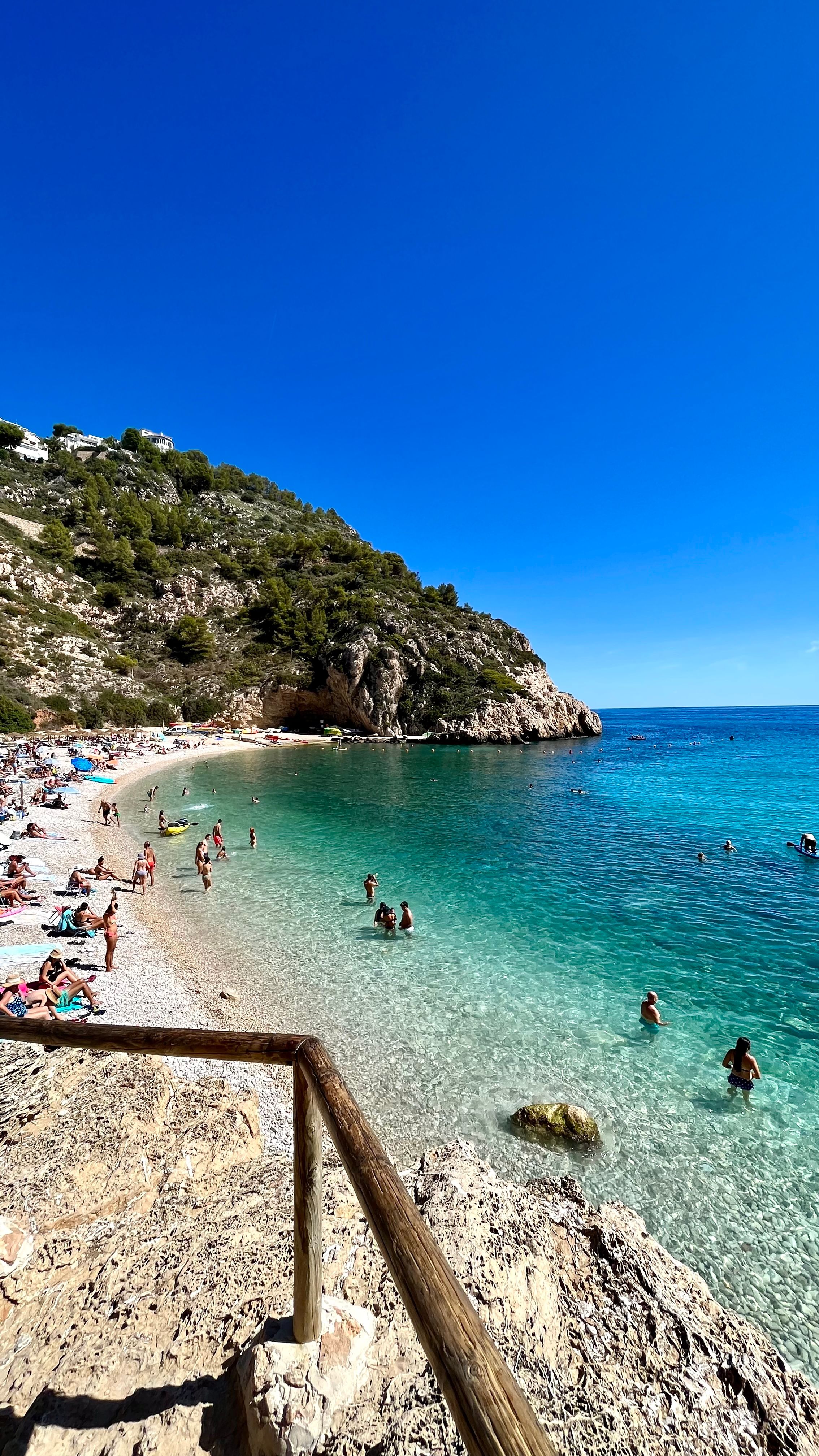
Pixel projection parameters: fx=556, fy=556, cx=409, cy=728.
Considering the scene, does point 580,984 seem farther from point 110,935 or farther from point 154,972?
point 110,935

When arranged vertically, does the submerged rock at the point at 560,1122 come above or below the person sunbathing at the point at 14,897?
below

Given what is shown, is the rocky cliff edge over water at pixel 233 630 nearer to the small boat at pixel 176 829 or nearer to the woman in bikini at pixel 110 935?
the small boat at pixel 176 829

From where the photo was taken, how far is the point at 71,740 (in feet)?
150

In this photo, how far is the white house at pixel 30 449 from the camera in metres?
98.6

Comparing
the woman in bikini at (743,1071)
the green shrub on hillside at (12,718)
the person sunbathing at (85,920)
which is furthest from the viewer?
the green shrub on hillside at (12,718)

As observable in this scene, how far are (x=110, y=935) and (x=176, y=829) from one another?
42.4 ft

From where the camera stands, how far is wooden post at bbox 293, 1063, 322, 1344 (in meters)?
2.32

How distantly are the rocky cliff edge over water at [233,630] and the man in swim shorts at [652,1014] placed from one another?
5572 centimetres

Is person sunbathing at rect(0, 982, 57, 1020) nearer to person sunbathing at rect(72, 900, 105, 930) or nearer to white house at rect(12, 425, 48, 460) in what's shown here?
person sunbathing at rect(72, 900, 105, 930)

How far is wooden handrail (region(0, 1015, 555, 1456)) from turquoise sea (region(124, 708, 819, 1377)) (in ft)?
19.3

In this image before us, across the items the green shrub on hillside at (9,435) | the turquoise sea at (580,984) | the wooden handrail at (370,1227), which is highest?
the green shrub on hillside at (9,435)

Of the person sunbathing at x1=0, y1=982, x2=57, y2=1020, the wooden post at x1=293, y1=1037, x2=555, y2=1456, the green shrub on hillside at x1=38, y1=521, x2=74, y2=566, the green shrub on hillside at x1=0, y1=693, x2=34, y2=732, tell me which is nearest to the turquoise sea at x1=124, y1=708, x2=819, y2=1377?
the person sunbathing at x1=0, y1=982, x2=57, y2=1020

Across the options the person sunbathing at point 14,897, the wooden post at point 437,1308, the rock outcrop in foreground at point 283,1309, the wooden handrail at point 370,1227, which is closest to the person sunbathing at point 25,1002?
the rock outcrop in foreground at point 283,1309

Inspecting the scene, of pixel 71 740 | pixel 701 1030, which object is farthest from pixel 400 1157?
pixel 71 740
